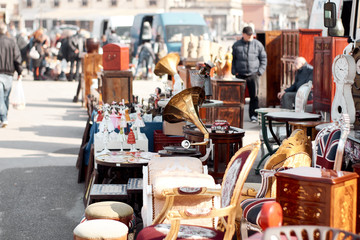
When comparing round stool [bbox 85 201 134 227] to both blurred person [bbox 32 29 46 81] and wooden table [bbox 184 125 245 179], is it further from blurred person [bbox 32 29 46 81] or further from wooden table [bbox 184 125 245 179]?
blurred person [bbox 32 29 46 81]

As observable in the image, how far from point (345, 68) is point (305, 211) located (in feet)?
8.28

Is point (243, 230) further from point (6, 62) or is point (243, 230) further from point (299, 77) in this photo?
point (6, 62)

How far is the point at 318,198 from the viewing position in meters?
3.96

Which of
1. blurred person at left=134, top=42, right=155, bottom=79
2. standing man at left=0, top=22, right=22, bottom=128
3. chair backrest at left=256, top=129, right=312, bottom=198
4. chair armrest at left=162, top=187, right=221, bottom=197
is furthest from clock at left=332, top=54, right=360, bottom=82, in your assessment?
blurred person at left=134, top=42, right=155, bottom=79

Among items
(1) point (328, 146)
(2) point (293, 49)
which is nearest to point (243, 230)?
(1) point (328, 146)

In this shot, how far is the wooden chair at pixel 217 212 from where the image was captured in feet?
14.6

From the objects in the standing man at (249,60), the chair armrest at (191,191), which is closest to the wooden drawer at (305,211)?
the chair armrest at (191,191)

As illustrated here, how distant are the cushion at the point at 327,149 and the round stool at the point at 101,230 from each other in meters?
1.66

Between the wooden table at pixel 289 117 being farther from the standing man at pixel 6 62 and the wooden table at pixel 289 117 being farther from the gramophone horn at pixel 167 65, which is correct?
the standing man at pixel 6 62

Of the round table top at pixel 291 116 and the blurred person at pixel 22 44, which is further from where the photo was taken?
the blurred person at pixel 22 44

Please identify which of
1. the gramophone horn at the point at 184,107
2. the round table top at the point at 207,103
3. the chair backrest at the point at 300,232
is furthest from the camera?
the round table top at the point at 207,103

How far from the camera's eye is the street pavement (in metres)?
6.82

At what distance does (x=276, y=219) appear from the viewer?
3.49 meters

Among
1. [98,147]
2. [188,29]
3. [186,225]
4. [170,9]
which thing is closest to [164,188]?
[186,225]
